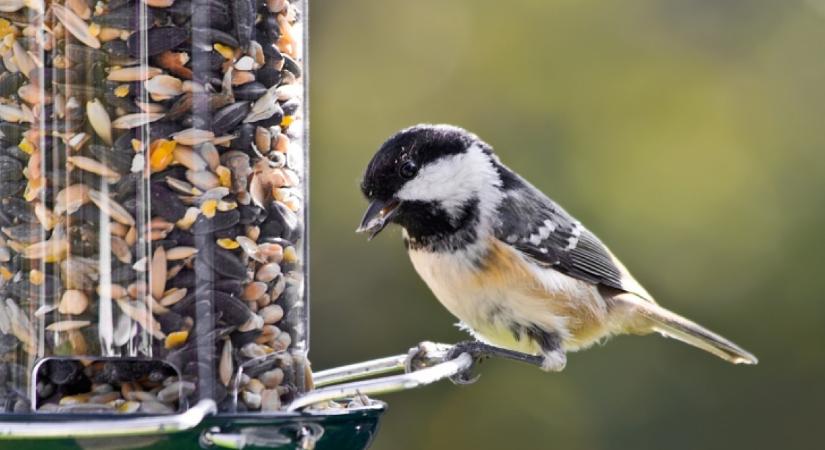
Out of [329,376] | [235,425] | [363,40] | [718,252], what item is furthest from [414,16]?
[235,425]

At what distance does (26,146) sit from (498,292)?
1707 mm

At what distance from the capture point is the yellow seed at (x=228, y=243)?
287 centimetres

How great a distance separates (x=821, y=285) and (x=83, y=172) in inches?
218

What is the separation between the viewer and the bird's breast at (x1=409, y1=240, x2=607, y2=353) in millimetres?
3939

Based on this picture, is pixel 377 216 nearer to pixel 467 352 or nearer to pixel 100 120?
pixel 467 352

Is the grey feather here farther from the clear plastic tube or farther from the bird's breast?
the clear plastic tube

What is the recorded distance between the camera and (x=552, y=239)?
4.40 m

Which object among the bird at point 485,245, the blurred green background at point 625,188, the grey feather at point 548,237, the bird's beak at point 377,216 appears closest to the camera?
the bird's beak at point 377,216

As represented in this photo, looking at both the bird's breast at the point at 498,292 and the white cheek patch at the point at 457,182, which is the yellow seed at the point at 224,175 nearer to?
the white cheek patch at the point at 457,182

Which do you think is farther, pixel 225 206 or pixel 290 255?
pixel 290 255

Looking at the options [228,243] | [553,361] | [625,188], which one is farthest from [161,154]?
[625,188]

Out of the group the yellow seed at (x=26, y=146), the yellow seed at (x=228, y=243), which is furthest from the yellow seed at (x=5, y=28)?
the yellow seed at (x=228, y=243)

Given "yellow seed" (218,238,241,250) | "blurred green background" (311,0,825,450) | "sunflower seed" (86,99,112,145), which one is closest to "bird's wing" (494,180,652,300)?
"yellow seed" (218,238,241,250)

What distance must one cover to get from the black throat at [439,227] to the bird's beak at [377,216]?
0.36 ft
